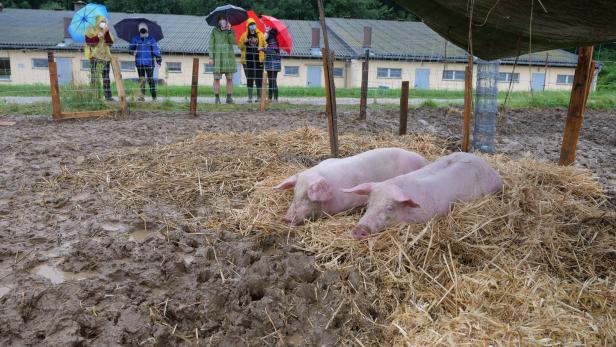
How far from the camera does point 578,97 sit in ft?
15.5

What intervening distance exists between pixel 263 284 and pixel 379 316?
639 millimetres

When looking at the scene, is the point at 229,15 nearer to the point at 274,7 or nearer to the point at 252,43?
the point at 252,43

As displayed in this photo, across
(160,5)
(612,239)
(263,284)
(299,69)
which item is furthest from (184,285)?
(160,5)

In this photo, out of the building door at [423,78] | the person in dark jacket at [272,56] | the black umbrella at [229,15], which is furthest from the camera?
the building door at [423,78]

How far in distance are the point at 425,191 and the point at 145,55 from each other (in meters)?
9.57

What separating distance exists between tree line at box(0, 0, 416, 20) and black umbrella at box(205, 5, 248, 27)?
29.7 metres

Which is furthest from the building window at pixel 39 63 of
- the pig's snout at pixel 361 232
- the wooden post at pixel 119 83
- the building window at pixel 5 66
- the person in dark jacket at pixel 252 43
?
the pig's snout at pixel 361 232

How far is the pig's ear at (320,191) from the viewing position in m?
→ 3.64

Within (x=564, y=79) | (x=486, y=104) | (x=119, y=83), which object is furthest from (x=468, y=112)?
(x=564, y=79)

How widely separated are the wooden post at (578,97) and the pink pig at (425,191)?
1.38 m

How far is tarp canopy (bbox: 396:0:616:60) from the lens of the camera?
113 inches

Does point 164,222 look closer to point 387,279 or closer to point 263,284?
point 263,284

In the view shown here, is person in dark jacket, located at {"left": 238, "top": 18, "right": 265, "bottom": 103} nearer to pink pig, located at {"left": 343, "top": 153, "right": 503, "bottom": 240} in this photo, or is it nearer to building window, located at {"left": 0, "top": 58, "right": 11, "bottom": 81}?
pink pig, located at {"left": 343, "top": 153, "right": 503, "bottom": 240}

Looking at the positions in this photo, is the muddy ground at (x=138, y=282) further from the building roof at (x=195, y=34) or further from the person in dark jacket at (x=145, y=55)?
the building roof at (x=195, y=34)
